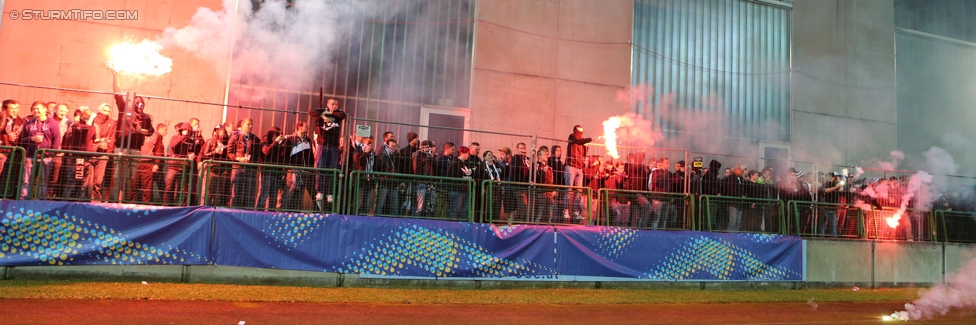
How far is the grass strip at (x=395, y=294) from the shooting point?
8.58 m

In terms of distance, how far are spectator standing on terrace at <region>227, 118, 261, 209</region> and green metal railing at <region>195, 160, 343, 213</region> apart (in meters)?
0.01

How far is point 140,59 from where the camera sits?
14.0m

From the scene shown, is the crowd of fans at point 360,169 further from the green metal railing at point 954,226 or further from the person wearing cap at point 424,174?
the green metal railing at point 954,226

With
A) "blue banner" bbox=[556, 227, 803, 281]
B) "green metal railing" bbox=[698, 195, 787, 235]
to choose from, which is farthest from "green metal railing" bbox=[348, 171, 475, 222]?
"green metal railing" bbox=[698, 195, 787, 235]

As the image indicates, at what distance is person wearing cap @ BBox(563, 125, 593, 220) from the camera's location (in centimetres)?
1202

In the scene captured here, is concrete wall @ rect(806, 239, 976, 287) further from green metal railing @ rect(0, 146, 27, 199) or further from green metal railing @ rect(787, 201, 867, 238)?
green metal railing @ rect(0, 146, 27, 199)

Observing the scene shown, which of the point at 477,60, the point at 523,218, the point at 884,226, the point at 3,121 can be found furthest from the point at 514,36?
the point at 3,121

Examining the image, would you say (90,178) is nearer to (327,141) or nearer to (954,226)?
(327,141)

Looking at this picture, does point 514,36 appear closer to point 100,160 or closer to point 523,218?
point 523,218

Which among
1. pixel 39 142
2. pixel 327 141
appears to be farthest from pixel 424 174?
pixel 39 142

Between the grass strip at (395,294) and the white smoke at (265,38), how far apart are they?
6343 millimetres

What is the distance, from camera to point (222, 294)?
29.8 feet

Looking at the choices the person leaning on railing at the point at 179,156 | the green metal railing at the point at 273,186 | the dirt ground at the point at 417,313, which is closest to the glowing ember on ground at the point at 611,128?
the dirt ground at the point at 417,313

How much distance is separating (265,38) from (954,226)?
1544 centimetres
